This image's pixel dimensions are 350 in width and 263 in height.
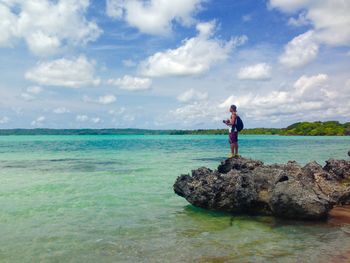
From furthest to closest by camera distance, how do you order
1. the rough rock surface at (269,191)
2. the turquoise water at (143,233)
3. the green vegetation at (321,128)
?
the green vegetation at (321,128), the rough rock surface at (269,191), the turquoise water at (143,233)

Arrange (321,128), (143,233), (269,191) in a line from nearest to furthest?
(143,233), (269,191), (321,128)

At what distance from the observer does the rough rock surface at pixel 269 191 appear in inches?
416

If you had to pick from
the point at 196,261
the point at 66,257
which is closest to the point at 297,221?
the point at 196,261

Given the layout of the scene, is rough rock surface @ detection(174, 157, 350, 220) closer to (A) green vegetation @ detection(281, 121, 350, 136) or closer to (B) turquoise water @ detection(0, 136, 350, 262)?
(B) turquoise water @ detection(0, 136, 350, 262)

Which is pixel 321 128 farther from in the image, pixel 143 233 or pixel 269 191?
pixel 143 233

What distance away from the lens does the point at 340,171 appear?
1625cm

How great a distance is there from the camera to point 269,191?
11578 mm

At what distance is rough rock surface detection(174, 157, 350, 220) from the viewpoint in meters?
10.6

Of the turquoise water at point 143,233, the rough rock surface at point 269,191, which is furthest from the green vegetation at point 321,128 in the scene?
the turquoise water at point 143,233

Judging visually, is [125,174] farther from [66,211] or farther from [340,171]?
[340,171]

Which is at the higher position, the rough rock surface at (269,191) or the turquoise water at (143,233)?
the rough rock surface at (269,191)

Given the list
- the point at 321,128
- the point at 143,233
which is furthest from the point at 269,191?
the point at 321,128

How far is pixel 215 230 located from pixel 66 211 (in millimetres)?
5411

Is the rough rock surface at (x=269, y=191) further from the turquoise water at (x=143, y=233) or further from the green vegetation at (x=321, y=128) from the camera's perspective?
the green vegetation at (x=321, y=128)
